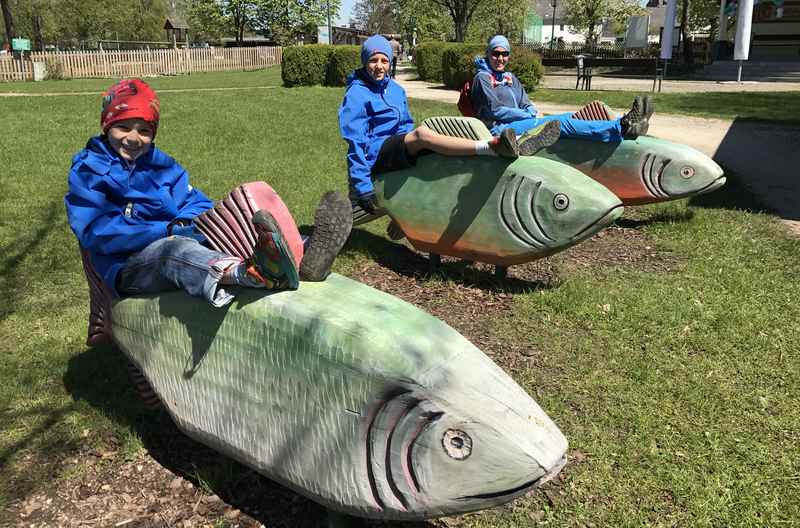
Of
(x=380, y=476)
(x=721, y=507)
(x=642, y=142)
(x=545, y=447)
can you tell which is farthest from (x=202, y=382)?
(x=642, y=142)

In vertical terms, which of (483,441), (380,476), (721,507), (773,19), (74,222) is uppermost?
(773,19)

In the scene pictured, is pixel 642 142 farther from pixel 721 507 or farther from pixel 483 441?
pixel 483 441

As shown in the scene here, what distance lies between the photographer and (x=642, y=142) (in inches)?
232

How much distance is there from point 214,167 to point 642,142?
19.3ft

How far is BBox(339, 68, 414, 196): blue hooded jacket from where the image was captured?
489 cm

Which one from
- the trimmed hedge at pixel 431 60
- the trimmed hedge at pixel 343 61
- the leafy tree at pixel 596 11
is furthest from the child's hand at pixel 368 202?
the leafy tree at pixel 596 11

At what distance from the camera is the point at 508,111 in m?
5.78

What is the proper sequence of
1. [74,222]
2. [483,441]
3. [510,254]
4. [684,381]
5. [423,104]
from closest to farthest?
[483,441] < [74,222] < [684,381] < [510,254] < [423,104]

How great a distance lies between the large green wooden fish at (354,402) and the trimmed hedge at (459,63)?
60.1 feet

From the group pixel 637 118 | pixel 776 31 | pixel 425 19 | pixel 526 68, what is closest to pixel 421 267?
pixel 637 118

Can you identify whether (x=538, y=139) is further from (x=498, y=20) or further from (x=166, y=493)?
(x=498, y=20)

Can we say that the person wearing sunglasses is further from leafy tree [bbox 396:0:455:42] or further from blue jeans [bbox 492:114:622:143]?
leafy tree [bbox 396:0:455:42]

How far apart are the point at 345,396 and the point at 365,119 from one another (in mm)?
3322

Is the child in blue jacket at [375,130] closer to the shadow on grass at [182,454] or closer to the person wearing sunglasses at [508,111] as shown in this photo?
the person wearing sunglasses at [508,111]
